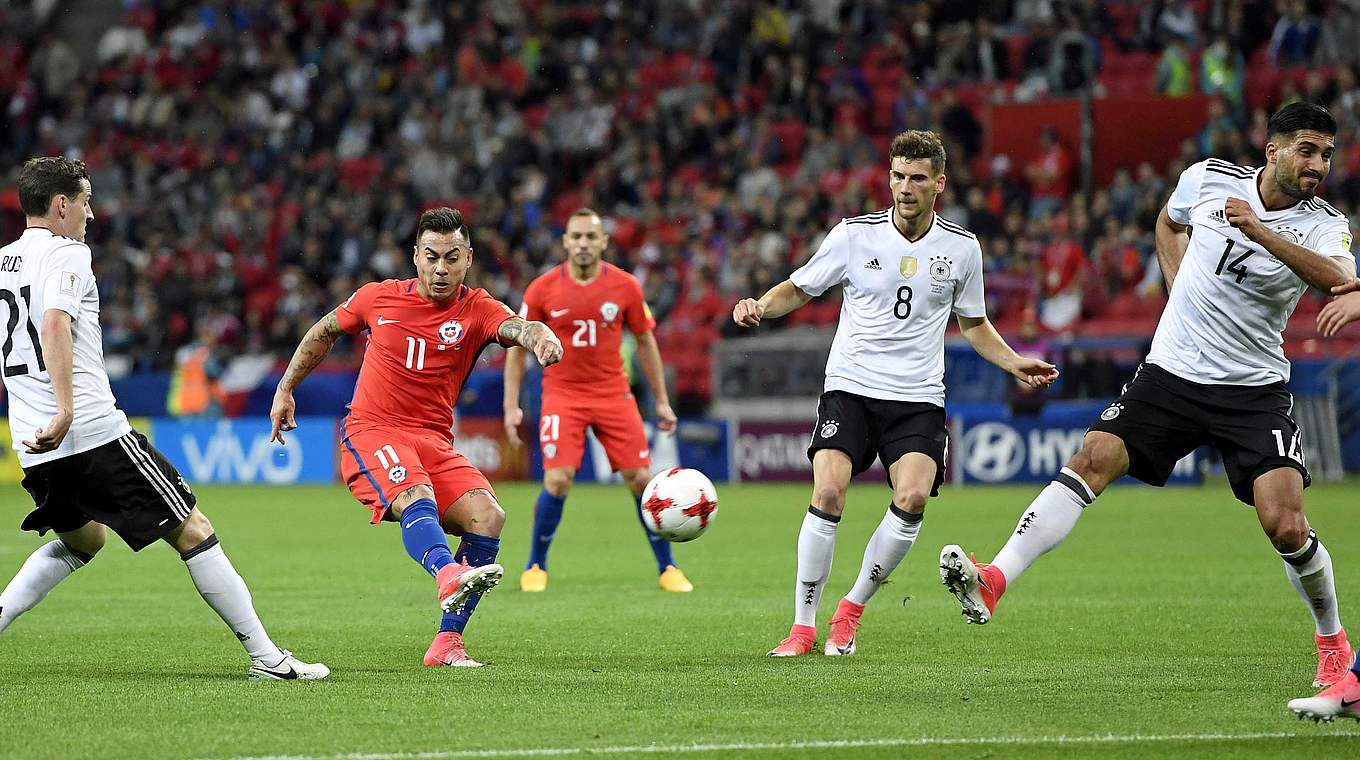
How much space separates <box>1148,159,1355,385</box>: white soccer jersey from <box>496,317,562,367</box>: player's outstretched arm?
2.44 metres

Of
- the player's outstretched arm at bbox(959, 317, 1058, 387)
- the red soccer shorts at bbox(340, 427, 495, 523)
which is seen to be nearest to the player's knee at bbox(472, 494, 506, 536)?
the red soccer shorts at bbox(340, 427, 495, 523)

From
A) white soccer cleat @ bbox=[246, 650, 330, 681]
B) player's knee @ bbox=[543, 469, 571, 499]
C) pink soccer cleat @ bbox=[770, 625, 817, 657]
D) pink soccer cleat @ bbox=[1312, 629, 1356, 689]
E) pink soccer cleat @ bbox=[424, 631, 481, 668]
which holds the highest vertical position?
pink soccer cleat @ bbox=[1312, 629, 1356, 689]

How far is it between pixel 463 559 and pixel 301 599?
10.7 ft

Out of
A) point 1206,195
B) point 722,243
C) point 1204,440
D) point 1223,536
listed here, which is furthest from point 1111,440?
point 722,243

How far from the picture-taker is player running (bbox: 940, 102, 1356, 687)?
264 inches

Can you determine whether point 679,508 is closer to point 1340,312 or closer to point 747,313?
point 747,313

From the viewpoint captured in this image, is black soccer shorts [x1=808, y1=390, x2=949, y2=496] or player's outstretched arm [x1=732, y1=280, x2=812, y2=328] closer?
player's outstretched arm [x1=732, y1=280, x2=812, y2=328]

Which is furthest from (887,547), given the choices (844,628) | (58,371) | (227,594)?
(58,371)

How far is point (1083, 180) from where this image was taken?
23.1 m

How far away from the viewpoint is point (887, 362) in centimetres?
791

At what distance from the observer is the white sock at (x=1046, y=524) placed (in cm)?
693

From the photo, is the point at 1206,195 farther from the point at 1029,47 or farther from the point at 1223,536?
the point at 1029,47

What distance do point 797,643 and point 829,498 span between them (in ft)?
2.20

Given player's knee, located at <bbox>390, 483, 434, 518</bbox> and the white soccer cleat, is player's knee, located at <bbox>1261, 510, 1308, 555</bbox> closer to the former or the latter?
player's knee, located at <bbox>390, 483, 434, 518</bbox>
